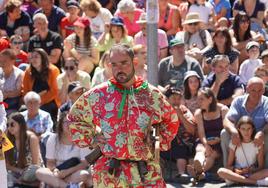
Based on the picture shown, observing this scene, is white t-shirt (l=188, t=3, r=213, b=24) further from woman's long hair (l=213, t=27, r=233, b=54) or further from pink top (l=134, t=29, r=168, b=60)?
woman's long hair (l=213, t=27, r=233, b=54)

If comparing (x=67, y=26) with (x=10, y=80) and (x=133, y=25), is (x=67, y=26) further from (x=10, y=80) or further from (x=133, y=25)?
(x=10, y=80)

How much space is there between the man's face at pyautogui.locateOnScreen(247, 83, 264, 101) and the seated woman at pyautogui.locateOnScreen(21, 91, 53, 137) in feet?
8.81

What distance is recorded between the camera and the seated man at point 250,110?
1053 cm

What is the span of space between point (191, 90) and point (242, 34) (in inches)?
74.1

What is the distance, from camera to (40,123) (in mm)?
11406

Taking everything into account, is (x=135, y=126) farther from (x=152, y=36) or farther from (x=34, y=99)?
(x=34, y=99)

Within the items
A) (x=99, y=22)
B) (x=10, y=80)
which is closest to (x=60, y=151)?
(x=10, y=80)

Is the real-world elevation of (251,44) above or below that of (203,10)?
below

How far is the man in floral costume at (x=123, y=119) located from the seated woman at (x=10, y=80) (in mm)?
5566

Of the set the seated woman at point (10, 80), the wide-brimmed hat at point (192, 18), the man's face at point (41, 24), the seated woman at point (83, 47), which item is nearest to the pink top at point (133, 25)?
the seated woman at point (83, 47)

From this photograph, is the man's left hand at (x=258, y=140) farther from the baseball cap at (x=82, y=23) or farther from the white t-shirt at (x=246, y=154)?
the baseball cap at (x=82, y=23)

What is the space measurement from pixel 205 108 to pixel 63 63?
2.72m

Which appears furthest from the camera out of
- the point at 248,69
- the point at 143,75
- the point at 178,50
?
the point at 143,75

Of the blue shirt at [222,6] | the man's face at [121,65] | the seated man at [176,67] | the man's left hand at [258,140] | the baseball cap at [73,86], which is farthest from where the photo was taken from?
the blue shirt at [222,6]
